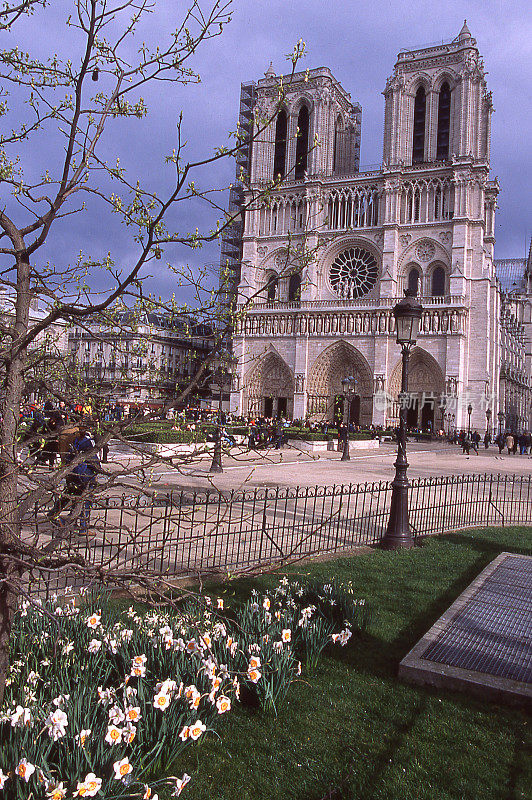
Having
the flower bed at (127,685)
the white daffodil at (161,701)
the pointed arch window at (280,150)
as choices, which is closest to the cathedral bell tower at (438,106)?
the pointed arch window at (280,150)

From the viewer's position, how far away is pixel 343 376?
155ft

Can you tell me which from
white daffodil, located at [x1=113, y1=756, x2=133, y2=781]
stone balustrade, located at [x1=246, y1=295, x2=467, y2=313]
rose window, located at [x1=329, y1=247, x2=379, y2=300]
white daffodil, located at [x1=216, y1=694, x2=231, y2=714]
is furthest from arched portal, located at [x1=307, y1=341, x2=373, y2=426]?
white daffodil, located at [x1=113, y1=756, x2=133, y2=781]

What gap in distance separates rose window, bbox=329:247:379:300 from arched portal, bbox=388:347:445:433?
24.9 ft

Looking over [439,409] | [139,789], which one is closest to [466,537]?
[139,789]

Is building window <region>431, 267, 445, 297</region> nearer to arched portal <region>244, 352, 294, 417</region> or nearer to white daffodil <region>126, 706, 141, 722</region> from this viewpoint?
arched portal <region>244, 352, 294, 417</region>

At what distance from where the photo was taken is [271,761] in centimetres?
329

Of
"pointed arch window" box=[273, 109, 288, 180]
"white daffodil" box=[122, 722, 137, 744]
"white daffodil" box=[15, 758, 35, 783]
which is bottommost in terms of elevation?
"white daffodil" box=[122, 722, 137, 744]

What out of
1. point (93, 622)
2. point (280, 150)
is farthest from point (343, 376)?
point (93, 622)

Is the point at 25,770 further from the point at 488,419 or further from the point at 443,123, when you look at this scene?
the point at 443,123

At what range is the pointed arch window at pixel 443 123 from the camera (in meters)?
45.6

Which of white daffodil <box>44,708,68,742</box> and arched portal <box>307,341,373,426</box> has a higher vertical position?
arched portal <box>307,341,373,426</box>

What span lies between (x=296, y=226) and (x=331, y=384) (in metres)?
13.2

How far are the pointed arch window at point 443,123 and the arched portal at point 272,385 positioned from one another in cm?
2051

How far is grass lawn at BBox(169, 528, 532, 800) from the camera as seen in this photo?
308cm
